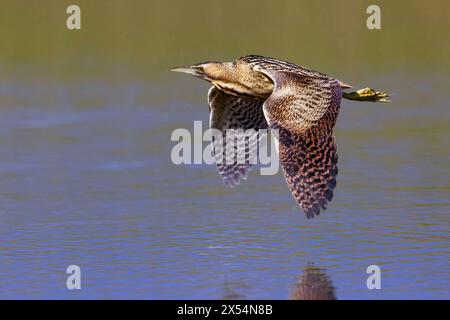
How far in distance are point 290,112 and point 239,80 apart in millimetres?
1128

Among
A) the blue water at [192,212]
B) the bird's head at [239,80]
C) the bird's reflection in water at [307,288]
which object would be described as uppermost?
the bird's head at [239,80]

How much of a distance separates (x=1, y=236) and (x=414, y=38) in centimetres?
1031

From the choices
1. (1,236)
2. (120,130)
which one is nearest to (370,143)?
(120,130)

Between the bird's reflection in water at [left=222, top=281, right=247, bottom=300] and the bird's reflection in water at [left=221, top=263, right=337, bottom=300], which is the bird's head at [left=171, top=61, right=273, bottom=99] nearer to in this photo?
the bird's reflection in water at [left=221, top=263, right=337, bottom=300]

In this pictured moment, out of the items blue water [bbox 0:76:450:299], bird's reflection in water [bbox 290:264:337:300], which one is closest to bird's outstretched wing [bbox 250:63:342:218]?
bird's reflection in water [bbox 290:264:337:300]

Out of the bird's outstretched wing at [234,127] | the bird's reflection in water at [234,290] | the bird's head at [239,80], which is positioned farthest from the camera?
the bird's outstretched wing at [234,127]

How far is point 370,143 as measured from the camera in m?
Answer: 13.5

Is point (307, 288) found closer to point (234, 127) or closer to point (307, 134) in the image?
point (307, 134)

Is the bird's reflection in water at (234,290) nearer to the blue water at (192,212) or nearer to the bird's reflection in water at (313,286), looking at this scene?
the blue water at (192,212)

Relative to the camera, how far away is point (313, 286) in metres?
8.64

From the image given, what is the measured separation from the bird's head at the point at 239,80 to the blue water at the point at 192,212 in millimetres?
953

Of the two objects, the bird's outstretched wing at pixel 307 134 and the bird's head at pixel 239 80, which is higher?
the bird's head at pixel 239 80

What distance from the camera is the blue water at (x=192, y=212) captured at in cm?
881

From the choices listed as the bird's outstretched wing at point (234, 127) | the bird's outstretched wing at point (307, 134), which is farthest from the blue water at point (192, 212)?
the bird's outstretched wing at point (307, 134)
